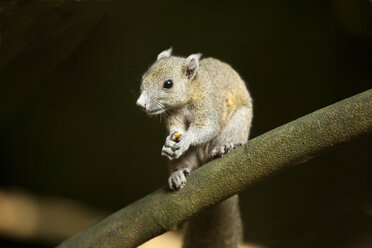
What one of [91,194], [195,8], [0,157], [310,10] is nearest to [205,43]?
[195,8]

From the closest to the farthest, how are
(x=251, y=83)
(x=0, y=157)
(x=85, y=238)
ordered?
1. (x=85, y=238)
2. (x=251, y=83)
3. (x=0, y=157)

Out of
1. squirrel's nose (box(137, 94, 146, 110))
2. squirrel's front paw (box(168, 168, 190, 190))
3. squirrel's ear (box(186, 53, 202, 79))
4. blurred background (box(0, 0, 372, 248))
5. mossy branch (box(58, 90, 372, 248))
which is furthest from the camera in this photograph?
blurred background (box(0, 0, 372, 248))

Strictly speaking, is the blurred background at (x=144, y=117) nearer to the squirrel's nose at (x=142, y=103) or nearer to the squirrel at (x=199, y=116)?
the squirrel at (x=199, y=116)

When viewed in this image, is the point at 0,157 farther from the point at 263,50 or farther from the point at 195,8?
the point at 263,50

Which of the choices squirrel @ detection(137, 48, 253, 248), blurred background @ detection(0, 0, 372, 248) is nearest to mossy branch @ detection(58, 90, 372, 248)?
squirrel @ detection(137, 48, 253, 248)

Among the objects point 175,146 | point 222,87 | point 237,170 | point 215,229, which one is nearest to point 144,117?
point 222,87

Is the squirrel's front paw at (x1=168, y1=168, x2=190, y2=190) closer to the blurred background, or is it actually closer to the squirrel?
the squirrel
